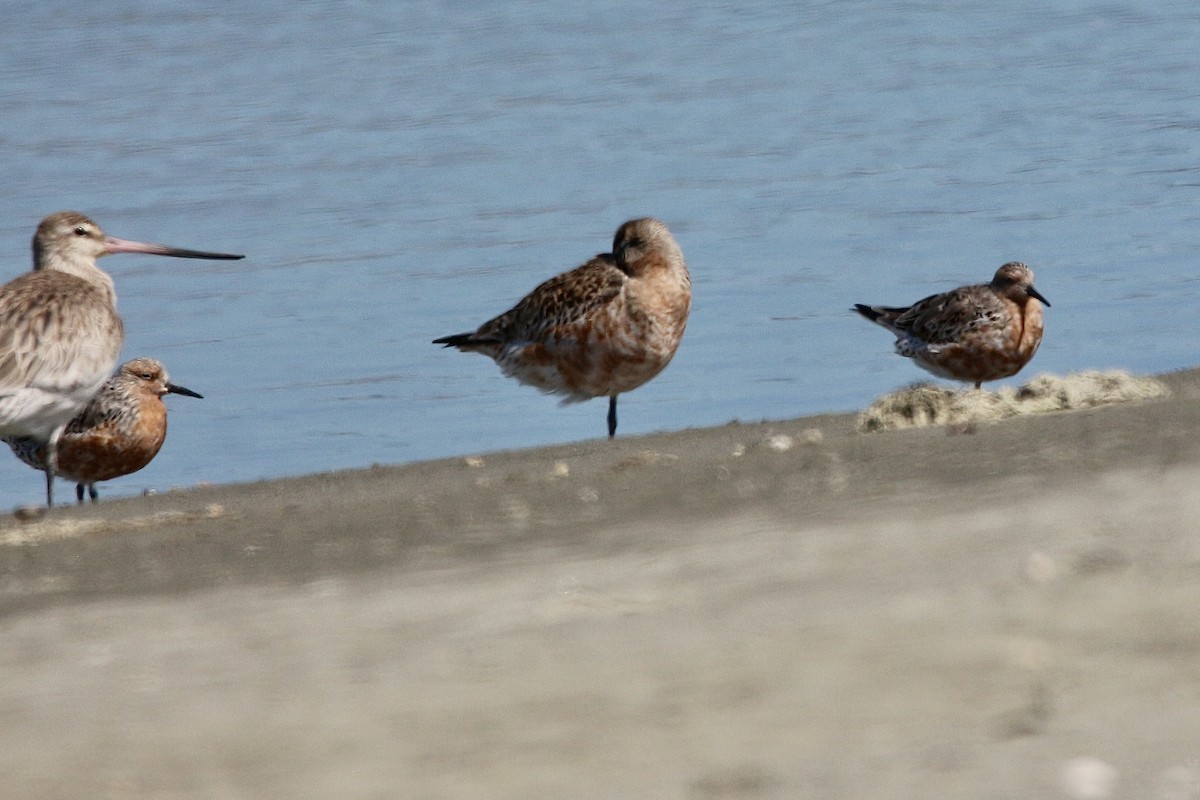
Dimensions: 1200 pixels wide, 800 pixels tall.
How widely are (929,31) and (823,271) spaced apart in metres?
15.5

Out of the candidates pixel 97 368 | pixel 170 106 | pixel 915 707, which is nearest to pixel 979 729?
pixel 915 707

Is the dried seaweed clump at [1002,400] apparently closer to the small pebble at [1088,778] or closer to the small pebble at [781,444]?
the small pebble at [781,444]

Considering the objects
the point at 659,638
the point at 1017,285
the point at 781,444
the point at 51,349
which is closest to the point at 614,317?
the point at 1017,285

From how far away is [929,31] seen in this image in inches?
1169

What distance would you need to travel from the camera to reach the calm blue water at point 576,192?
12.7 metres

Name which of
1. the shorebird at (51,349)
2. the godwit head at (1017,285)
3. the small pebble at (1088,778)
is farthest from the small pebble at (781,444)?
the godwit head at (1017,285)

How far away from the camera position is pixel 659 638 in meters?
4.70

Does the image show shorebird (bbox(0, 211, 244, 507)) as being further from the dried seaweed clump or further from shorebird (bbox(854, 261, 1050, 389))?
shorebird (bbox(854, 261, 1050, 389))

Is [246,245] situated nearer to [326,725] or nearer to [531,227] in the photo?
[531,227]

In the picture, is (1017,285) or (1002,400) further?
(1017,285)

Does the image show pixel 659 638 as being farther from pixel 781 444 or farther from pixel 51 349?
pixel 51 349

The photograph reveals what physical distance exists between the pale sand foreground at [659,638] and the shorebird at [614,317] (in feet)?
12.7

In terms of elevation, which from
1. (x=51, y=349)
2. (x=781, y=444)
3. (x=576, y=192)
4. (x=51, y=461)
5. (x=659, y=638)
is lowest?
(x=51, y=461)

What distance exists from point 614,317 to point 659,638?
18.4 ft
